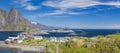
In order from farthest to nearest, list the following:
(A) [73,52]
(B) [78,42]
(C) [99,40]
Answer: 1. (B) [78,42]
2. (C) [99,40]
3. (A) [73,52]

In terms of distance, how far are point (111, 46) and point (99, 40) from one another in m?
3.82

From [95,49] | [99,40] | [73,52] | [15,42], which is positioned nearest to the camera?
[73,52]

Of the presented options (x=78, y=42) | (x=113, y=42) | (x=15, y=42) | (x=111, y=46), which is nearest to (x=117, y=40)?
(x=113, y=42)

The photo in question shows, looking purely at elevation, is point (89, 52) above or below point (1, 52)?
above

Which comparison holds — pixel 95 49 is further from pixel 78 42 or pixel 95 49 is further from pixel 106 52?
pixel 78 42

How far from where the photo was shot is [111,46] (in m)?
43.2

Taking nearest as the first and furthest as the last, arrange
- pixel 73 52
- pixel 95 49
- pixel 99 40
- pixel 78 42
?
pixel 73 52 < pixel 95 49 < pixel 99 40 < pixel 78 42

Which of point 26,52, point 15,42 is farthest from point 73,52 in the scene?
point 15,42

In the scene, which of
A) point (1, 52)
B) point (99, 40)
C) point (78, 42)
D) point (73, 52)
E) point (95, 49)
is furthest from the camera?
point (1, 52)

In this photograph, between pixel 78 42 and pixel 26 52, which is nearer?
pixel 78 42

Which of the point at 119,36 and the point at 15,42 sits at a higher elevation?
the point at 119,36

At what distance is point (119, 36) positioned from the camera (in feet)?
161

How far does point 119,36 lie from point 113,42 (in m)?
2.85

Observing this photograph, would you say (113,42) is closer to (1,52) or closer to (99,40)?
(99,40)
